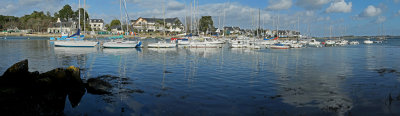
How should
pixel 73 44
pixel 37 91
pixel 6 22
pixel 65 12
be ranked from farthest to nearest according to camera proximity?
pixel 65 12
pixel 6 22
pixel 73 44
pixel 37 91

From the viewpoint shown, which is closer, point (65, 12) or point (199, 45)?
point (199, 45)

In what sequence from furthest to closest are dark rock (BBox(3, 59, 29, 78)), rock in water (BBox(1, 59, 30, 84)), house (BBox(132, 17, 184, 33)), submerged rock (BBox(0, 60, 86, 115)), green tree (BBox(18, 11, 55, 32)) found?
house (BBox(132, 17, 184, 33)), green tree (BBox(18, 11, 55, 32)), dark rock (BBox(3, 59, 29, 78)), rock in water (BBox(1, 59, 30, 84)), submerged rock (BBox(0, 60, 86, 115))

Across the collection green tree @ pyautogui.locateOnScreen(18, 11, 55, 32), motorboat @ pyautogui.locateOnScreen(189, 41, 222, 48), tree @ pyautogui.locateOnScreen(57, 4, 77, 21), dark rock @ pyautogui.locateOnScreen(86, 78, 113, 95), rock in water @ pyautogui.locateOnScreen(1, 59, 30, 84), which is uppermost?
tree @ pyautogui.locateOnScreen(57, 4, 77, 21)

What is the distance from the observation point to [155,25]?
179 meters

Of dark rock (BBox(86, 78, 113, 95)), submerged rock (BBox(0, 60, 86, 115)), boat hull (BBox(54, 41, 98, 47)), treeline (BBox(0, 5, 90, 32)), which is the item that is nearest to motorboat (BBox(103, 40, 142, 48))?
boat hull (BBox(54, 41, 98, 47))

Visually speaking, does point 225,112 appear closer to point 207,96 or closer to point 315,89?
point 207,96

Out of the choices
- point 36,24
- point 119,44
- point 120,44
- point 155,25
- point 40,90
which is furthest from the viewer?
point 155,25

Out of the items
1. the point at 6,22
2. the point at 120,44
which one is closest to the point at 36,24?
the point at 6,22

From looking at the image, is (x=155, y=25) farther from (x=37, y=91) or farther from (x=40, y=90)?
(x=37, y=91)

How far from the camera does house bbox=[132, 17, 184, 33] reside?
178 metres

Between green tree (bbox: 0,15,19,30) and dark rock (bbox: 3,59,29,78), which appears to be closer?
dark rock (bbox: 3,59,29,78)

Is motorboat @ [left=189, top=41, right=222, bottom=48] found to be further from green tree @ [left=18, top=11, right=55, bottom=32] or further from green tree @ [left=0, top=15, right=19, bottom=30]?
green tree @ [left=0, top=15, right=19, bottom=30]

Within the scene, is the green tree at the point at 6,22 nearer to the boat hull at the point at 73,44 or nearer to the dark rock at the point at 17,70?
the boat hull at the point at 73,44

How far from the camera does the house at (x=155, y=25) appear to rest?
17840cm
